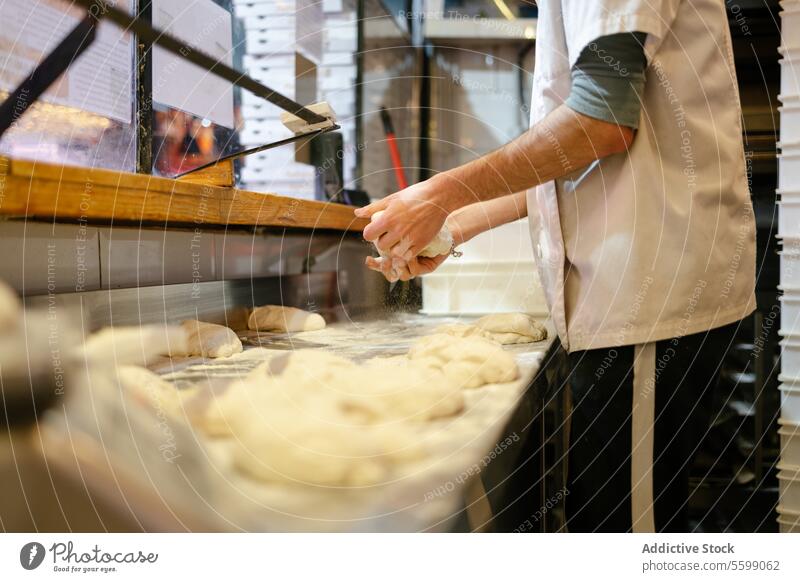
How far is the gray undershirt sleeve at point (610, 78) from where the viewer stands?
27.3 inches

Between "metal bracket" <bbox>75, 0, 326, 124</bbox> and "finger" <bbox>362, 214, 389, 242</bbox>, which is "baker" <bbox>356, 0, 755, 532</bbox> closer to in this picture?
"finger" <bbox>362, 214, 389, 242</bbox>

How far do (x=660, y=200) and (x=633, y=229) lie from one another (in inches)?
1.9

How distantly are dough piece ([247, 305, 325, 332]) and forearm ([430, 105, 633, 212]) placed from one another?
507mm

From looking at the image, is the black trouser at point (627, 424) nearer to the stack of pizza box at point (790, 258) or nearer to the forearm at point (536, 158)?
the forearm at point (536, 158)

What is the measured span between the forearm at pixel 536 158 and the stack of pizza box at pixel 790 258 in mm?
559

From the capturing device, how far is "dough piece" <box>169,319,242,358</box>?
0.88m

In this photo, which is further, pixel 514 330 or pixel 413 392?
pixel 514 330

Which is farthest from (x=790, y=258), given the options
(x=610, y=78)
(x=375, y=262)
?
(x=375, y=262)

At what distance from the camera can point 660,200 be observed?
77 cm

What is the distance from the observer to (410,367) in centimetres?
78

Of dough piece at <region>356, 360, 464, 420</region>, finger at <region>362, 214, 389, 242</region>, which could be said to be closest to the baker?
finger at <region>362, 214, 389, 242</region>

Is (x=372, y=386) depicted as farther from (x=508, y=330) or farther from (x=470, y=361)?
(x=508, y=330)
